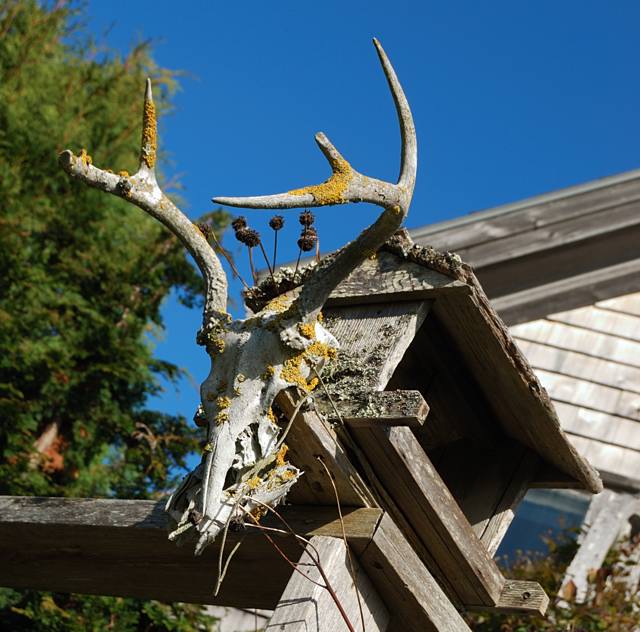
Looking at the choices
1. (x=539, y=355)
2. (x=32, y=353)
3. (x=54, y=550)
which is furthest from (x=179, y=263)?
(x=54, y=550)

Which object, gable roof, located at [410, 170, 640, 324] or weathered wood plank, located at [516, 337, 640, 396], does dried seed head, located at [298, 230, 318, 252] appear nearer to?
gable roof, located at [410, 170, 640, 324]

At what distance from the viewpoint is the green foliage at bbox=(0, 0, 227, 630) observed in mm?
6059

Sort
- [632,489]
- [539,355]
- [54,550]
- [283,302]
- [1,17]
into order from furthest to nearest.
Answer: [1,17], [539,355], [632,489], [54,550], [283,302]

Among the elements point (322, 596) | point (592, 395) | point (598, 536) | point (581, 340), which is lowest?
point (322, 596)

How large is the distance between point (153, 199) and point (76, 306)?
4928 mm

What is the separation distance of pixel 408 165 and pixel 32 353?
4738 millimetres

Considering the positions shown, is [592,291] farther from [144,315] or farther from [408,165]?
[408,165]

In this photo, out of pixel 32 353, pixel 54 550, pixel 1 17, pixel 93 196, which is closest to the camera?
pixel 54 550

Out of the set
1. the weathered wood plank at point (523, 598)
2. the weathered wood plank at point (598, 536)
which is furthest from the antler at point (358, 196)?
the weathered wood plank at point (598, 536)

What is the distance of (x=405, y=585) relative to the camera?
2250 mm

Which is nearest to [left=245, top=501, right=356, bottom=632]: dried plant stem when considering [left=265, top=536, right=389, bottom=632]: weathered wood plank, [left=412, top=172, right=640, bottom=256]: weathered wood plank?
[left=265, top=536, right=389, bottom=632]: weathered wood plank

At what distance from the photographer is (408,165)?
202 centimetres

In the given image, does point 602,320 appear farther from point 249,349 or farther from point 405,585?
point 249,349

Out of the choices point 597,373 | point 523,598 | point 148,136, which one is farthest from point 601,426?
point 148,136
